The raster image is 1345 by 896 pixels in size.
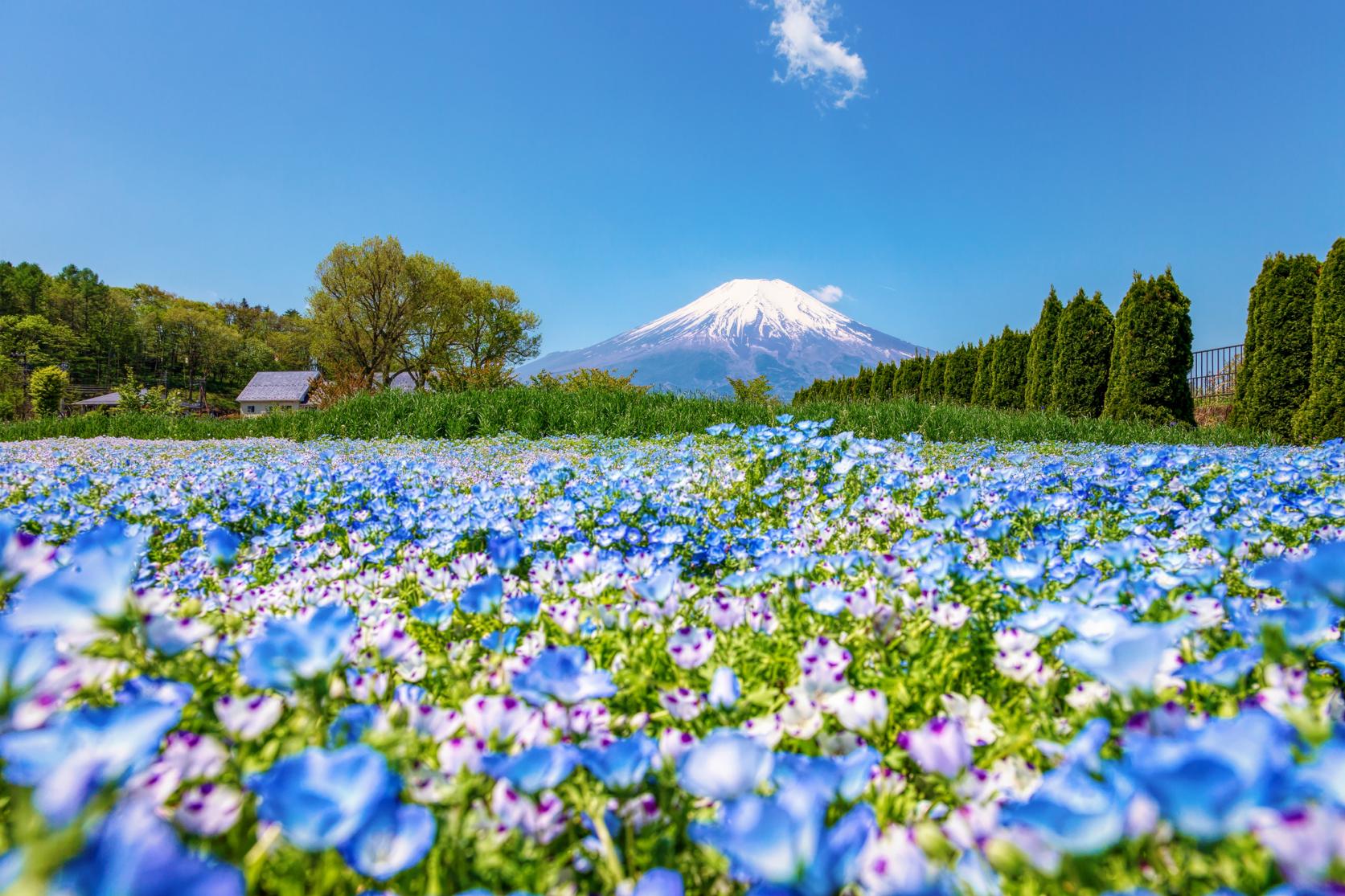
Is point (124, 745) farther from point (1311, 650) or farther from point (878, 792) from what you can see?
point (1311, 650)

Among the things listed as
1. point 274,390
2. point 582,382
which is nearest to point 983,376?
point 582,382

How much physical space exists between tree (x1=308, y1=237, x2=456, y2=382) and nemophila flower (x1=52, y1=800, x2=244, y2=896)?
48389mm

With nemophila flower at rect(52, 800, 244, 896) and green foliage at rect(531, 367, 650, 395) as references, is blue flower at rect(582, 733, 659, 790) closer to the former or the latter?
nemophila flower at rect(52, 800, 244, 896)

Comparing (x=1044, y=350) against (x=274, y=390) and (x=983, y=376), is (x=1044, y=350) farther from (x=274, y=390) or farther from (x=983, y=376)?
(x=274, y=390)

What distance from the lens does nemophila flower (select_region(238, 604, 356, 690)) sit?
2.70 feet

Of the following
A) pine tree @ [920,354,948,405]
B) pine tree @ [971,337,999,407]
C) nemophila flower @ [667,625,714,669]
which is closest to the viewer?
nemophila flower @ [667,625,714,669]

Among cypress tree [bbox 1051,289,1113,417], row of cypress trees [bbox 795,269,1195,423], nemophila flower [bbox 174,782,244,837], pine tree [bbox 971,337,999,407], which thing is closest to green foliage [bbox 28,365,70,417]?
pine tree [bbox 971,337,999,407]

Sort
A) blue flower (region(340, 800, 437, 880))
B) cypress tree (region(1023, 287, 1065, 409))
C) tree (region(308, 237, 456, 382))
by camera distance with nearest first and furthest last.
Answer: blue flower (region(340, 800, 437, 880)), cypress tree (region(1023, 287, 1065, 409)), tree (region(308, 237, 456, 382))

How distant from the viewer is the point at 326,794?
0.65m

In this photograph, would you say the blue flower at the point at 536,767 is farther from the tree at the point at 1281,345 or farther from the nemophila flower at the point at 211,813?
the tree at the point at 1281,345

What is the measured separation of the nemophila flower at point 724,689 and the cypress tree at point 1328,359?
14.0 meters

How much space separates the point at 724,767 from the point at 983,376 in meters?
23.3

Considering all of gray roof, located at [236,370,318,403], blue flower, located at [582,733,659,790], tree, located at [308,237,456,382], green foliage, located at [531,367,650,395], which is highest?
tree, located at [308,237,456,382]

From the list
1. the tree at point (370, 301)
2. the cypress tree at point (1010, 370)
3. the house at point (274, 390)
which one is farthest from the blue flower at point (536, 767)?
the house at point (274, 390)
